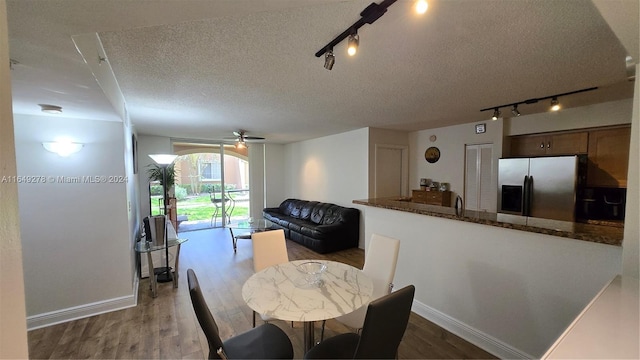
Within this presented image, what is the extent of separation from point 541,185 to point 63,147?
5858mm

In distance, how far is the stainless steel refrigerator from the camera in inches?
130

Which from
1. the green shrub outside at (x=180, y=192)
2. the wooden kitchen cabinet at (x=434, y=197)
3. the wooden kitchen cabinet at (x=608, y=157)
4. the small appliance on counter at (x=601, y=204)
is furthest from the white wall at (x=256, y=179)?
the wooden kitchen cabinet at (x=608, y=157)

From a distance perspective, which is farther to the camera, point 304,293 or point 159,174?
point 159,174

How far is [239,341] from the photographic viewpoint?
1661 millimetres

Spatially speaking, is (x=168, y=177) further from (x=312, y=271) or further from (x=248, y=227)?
(x=312, y=271)

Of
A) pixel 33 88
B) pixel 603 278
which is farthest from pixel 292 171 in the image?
pixel 603 278

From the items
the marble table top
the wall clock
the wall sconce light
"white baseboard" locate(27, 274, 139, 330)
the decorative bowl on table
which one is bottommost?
"white baseboard" locate(27, 274, 139, 330)

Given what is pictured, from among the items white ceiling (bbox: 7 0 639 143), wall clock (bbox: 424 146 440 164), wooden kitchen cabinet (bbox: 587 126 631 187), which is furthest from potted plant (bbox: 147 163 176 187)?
wooden kitchen cabinet (bbox: 587 126 631 187)

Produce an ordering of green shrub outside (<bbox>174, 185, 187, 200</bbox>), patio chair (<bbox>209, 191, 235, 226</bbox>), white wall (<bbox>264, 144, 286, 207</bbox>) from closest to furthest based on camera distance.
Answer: green shrub outside (<bbox>174, 185, 187, 200</bbox>) → patio chair (<bbox>209, 191, 235, 226</bbox>) → white wall (<bbox>264, 144, 286, 207</bbox>)

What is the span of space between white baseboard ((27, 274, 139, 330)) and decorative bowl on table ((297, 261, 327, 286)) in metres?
2.27

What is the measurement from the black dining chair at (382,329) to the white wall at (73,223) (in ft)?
8.71

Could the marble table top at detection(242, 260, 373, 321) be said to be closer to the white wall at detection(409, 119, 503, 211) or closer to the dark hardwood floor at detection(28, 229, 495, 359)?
the dark hardwood floor at detection(28, 229, 495, 359)

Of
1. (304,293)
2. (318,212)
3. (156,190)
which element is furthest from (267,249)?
(156,190)

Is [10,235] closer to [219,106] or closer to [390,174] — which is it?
[219,106]
